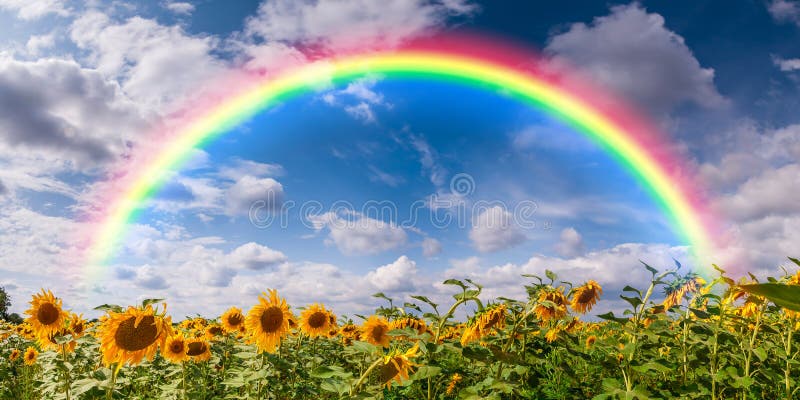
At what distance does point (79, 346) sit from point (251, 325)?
324cm

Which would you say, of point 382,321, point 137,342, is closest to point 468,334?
point 382,321

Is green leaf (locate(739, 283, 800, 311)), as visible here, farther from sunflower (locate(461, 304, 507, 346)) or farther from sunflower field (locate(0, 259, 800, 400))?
sunflower (locate(461, 304, 507, 346))

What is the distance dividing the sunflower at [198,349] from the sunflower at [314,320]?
1250mm

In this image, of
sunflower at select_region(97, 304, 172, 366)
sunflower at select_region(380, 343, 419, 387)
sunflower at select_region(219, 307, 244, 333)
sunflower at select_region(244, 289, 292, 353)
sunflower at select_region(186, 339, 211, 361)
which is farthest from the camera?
sunflower at select_region(219, 307, 244, 333)

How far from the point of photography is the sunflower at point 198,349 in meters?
6.63

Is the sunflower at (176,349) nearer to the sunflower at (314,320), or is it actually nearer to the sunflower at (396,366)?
the sunflower at (314,320)

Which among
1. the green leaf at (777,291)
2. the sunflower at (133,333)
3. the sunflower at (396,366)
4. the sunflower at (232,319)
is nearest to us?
the green leaf at (777,291)

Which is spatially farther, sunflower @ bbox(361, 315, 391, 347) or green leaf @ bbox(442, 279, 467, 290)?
sunflower @ bbox(361, 315, 391, 347)

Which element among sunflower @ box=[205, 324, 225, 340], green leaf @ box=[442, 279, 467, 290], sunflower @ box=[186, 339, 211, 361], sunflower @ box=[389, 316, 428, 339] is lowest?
sunflower @ box=[186, 339, 211, 361]

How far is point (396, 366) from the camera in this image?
9.98ft

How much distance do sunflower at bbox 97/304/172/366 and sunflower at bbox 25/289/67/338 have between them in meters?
2.57

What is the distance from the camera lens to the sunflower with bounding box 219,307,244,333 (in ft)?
25.6

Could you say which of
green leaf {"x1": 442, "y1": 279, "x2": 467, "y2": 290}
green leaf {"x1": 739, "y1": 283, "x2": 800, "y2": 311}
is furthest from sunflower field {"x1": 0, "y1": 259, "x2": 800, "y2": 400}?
green leaf {"x1": 739, "y1": 283, "x2": 800, "y2": 311}

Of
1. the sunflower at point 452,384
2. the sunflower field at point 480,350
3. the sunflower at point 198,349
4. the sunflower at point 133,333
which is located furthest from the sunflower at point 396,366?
the sunflower at point 198,349
